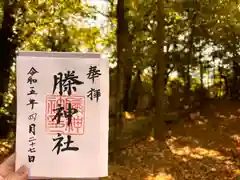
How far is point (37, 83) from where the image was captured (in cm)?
285

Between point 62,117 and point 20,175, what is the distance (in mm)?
500

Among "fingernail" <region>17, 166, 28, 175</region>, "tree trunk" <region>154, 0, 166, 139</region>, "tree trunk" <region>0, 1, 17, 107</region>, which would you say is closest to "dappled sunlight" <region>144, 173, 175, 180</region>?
"tree trunk" <region>154, 0, 166, 139</region>

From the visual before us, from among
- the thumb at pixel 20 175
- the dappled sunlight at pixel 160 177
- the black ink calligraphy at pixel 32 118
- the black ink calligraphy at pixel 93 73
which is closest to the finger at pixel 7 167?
the thumb at pixel 20 175

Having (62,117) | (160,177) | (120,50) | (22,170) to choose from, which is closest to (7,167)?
(22,170)

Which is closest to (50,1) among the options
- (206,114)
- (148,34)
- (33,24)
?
(33,24)

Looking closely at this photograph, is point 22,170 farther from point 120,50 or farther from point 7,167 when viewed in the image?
point 120,50

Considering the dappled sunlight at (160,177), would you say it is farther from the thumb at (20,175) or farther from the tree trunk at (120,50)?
the thumb at (20,175)

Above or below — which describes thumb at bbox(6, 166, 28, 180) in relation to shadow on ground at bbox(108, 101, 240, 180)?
above

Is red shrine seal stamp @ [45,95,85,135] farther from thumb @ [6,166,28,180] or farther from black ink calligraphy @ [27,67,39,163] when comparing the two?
thumb @ [6,166,28,180]

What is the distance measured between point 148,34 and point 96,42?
257 cm

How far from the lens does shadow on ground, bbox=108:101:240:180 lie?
7.68 metres

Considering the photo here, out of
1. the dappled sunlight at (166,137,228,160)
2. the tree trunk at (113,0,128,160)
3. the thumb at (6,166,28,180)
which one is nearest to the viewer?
the thumb at (6,166,28,180)

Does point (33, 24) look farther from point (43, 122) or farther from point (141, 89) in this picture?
point (43, 122)

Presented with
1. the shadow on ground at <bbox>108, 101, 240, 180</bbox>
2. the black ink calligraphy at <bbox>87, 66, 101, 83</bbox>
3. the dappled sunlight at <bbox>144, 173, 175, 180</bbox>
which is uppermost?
the black ink calligraphy at <bbox>87, 66, 101, 83</bbox>
